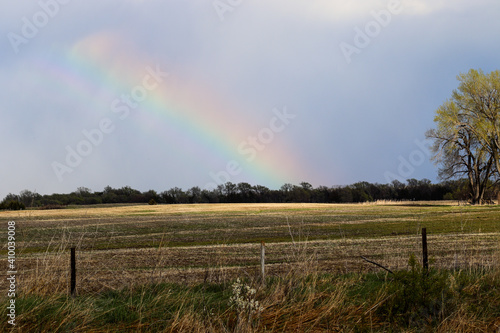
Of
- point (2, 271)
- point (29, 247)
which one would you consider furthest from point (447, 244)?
point (29, 247)

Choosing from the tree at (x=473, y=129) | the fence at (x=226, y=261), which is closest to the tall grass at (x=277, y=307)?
the fence at (x=226, y=261)

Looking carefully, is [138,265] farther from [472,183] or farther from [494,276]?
[472,183]

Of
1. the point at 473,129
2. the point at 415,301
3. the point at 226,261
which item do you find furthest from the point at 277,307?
the point at 473,129

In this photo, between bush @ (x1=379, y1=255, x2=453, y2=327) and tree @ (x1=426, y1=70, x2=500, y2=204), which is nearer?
bush @ (x1=379, y1=255, x2=453, y2=327)

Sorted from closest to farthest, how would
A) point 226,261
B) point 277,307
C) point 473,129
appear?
point 277,307 → point 226,261 → point 473,129

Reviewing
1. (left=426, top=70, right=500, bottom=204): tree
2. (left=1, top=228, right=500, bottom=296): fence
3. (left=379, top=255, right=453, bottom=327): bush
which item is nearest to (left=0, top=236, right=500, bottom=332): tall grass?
(left=379, top=255, right=453, bottom=327): bush

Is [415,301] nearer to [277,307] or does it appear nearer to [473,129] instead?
[277,307]

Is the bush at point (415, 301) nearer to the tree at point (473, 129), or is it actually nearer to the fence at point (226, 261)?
the fence at point (226, 261)

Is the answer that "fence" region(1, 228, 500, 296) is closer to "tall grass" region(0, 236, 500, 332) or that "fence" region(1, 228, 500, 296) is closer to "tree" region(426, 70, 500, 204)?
"tall grass" region(0, 236, 500, 332)

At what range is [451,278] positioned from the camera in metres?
9.04

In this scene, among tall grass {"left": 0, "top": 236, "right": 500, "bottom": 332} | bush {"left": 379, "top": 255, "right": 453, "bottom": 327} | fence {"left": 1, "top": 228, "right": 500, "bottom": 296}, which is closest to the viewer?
tall grass {"left": 0, "top": 236, "right": 500, "bottom": 332}

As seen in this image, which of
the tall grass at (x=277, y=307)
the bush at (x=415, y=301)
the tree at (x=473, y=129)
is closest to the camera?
the tall grass at (x=277, y=307)

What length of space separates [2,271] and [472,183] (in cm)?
6243

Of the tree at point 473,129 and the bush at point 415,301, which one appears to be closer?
the bush at point 415,301
